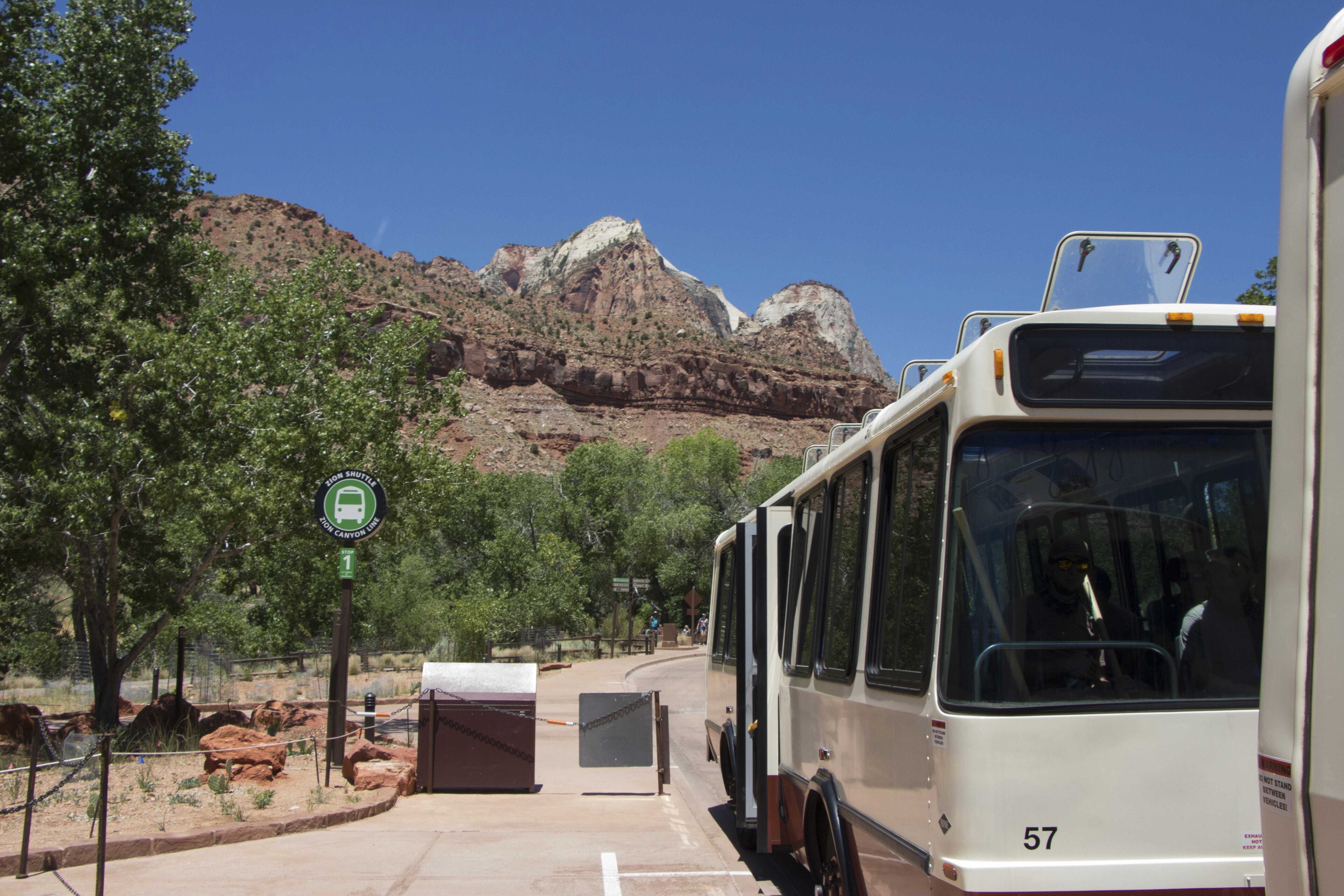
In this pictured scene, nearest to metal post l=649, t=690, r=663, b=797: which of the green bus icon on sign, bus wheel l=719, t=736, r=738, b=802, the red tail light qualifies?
bus wheel l=719, t=736, r=738, b=802

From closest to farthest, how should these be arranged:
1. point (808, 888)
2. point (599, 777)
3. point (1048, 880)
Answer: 1. point (1048, 880)
2. point (808, 888)
3. point (599, 777)

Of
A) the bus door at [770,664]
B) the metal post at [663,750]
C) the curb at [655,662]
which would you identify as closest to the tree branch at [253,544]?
the metal post at [663,750]

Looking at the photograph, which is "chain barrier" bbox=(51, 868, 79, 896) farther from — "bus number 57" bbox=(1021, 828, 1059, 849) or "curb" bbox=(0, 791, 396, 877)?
"bus number 57" bbox=(1021, 828, 1059, 849)

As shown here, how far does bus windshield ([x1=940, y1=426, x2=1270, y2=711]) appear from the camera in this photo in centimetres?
369

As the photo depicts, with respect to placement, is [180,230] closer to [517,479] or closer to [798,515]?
[798,515]

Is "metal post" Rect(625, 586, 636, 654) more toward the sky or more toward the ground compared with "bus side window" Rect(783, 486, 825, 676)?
more toward the ground

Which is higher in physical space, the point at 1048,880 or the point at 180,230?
the point at 180,230

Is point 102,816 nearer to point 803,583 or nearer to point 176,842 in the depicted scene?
point 176,842

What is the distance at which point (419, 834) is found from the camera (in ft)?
29.4

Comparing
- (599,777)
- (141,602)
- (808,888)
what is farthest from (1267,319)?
(141,602)

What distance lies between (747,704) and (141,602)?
36.3 feet

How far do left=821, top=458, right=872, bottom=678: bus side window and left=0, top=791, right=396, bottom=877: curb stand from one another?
4833 mm

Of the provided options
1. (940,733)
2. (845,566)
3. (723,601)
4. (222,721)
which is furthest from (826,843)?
(222,721)

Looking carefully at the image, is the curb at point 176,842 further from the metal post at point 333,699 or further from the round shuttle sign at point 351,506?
the round shuttle sign at point 351,506
